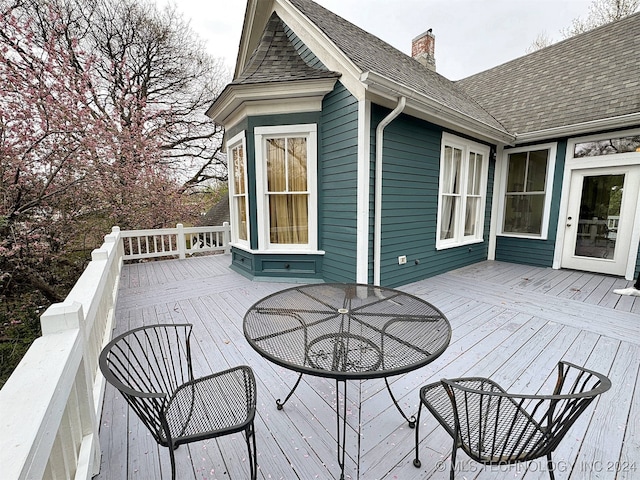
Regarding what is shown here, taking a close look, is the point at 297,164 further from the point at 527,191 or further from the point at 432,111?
the point at 527,191

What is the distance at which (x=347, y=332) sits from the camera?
68.3 inches

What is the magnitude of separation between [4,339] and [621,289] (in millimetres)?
9780

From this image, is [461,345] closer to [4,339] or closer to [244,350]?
[244,350]

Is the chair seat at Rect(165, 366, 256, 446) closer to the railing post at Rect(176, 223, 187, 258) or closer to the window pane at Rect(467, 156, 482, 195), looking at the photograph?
the window pane at Rect(467, 156, 482, 195)

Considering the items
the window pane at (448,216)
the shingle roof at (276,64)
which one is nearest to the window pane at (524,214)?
the window pane at (448,216)

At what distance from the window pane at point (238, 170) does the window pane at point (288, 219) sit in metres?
0.87

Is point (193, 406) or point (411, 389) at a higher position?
point (193, 406)

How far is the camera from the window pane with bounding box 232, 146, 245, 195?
495 cm

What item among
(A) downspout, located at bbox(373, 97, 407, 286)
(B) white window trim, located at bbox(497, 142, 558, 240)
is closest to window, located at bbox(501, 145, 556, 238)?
(B) white window trim, located at bbox(497, 142, 558, 240)

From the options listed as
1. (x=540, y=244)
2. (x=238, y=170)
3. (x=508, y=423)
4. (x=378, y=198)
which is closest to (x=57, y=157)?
(x=238, y=170)

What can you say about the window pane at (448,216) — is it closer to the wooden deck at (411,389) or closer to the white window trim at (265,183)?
the wooden deck at (411,389)

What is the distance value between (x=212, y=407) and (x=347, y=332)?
83 cm

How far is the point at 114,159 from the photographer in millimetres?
6809

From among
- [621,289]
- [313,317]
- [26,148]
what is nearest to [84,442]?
[313,317]
